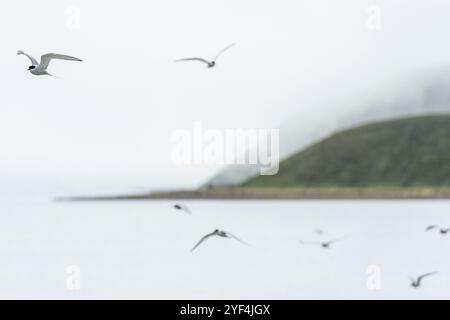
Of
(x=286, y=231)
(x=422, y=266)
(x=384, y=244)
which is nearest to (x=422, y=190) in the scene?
(x=286, y=231)

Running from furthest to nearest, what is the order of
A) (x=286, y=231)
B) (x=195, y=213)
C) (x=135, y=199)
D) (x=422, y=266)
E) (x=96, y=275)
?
(x=195, y=213)
(x=135, y=199)
(x=286, y=231)
(x=422, y=266)
(x=96, y=275)

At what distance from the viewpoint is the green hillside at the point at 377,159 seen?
83438 mm

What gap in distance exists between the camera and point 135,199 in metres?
67.6

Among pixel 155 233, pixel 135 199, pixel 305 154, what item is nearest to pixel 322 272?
pixel 155 233

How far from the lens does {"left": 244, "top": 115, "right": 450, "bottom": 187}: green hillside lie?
8344 cm

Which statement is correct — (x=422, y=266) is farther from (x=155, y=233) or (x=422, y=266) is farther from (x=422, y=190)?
(x=422, y=190)

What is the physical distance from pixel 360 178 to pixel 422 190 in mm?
7899

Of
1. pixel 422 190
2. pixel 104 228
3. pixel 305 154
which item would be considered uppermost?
pixel 305 154

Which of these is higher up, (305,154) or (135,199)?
(305,154)

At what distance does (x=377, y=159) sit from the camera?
285 ft

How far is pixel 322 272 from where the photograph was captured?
95.9 feet

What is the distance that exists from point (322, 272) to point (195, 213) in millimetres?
46054

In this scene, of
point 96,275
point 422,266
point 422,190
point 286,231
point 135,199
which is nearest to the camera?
point 96,275

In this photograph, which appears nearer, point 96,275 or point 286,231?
point 96,275
